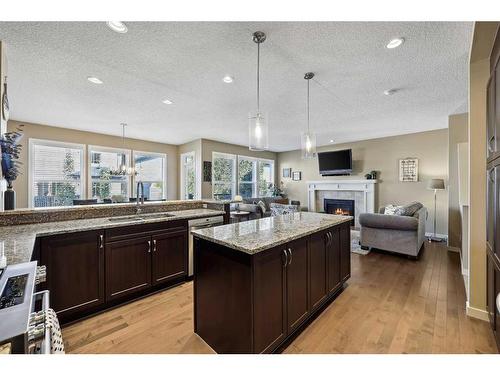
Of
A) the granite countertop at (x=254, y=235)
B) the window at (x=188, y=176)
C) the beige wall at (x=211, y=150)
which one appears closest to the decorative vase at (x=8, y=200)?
the granite countertop at (x=254, y=235)

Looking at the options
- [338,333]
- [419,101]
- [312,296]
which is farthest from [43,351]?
[419,101]

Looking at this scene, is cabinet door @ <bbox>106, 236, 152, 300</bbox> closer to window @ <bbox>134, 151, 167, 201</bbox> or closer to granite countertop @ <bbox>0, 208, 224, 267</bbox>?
granite countertop @ <bbox>0, 208, 224, 267</bbox>

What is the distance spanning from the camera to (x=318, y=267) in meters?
2.08

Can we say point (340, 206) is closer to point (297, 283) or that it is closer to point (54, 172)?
point (297, 283)

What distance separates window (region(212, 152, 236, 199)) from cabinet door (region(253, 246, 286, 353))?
17.7ft

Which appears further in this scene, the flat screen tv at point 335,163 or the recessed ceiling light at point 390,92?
the flat screen tv at point 335,163

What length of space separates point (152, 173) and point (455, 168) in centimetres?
754

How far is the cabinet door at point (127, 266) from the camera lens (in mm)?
2221

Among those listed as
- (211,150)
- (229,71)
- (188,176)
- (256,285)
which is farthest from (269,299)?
(188,176)

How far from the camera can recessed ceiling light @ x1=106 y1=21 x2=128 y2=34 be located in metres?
1.78

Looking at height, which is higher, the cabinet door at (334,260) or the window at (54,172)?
the window at (54,172)

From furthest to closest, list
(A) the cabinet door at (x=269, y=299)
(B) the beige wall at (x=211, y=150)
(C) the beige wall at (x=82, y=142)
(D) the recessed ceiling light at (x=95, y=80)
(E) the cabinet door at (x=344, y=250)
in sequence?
Answer: (B) the beige wall at (x=211, y=150) → (C) the beige wall at (x=82, y=142) → (D) the recessed ceiling light at (x=95, y=80) → (E) the cabinet door at (x=344, y=250) → (A) the cabinet door at (x=269, y=299)

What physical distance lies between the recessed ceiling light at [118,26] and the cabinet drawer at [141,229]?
5.97ft

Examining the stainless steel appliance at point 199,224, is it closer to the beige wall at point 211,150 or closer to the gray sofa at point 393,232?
the gray sofa at point 393,232
